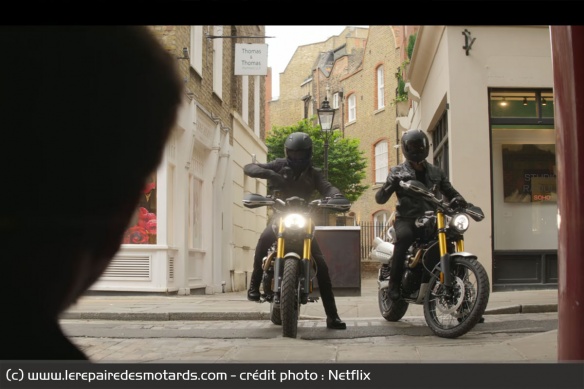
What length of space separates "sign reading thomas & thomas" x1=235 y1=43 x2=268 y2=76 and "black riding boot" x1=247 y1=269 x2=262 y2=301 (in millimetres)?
1851

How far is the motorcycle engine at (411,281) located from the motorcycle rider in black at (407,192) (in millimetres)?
62


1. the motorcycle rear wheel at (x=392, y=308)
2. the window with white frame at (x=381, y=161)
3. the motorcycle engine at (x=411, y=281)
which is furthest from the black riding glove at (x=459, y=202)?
the motorcycle rear wheel at (x=392, y=308)

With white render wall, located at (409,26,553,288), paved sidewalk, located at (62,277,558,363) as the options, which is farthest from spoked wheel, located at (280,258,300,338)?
white render wall, located at (409,26,553,288)

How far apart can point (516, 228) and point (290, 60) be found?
189 centimetres

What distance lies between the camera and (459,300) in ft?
13.5

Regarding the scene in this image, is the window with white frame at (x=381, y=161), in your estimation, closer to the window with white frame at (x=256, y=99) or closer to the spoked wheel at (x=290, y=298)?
the window with white frame at (x=256, y=99)

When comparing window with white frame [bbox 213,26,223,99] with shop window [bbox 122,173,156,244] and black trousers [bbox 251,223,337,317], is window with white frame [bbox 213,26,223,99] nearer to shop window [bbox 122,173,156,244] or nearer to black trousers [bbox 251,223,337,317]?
shop window [bbox 122,173,156,244]

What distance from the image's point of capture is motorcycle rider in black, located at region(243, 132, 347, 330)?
3.98 meters

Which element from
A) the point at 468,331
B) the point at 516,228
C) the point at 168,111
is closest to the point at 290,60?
the point at 168,111

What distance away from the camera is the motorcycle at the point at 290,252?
4059mm

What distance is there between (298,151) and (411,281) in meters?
1.26

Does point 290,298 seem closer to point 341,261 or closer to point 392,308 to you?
point 392,308

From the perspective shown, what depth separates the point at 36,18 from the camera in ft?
4.91

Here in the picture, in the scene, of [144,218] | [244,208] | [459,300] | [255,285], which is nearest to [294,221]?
[244,208]
